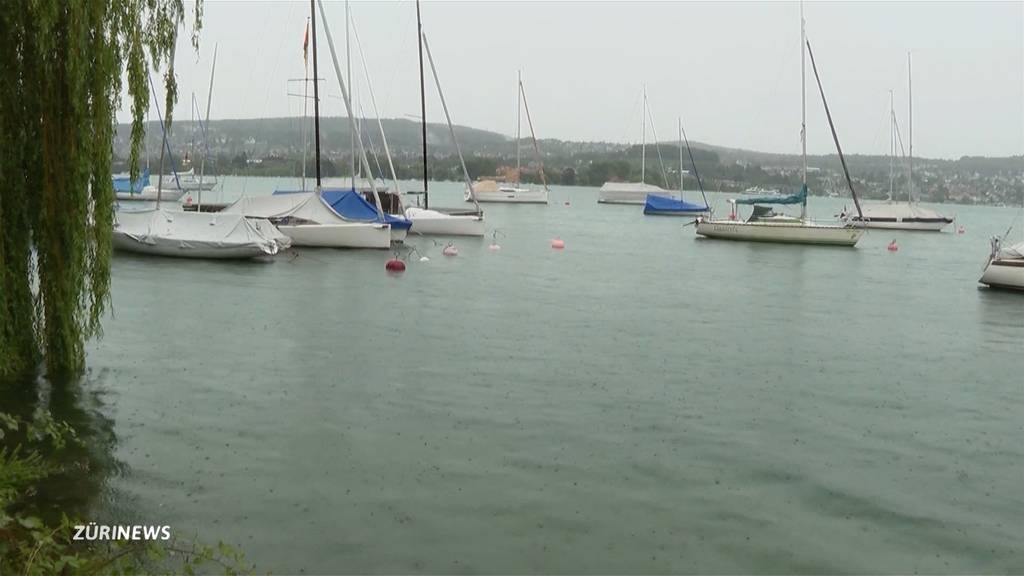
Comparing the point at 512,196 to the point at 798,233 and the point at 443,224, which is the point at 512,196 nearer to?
the point at 798,233

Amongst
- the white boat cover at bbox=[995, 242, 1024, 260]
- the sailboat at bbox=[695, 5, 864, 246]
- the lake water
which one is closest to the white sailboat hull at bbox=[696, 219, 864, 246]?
the sailboat at bbox=[695, 5, 864, 246]

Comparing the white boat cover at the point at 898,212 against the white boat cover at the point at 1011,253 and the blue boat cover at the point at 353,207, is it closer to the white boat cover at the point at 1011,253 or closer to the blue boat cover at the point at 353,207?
the white boat cover at the point at 1011,253

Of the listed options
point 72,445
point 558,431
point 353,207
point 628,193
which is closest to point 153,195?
point 353,207

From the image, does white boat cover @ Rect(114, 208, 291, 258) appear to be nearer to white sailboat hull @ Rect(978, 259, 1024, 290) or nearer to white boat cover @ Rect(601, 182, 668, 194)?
white sailboat hull @ Rect(978, 259, 1024, 290)

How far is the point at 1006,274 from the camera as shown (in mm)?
36656

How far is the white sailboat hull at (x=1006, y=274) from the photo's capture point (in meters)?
36.2

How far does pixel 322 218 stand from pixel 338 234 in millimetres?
1391

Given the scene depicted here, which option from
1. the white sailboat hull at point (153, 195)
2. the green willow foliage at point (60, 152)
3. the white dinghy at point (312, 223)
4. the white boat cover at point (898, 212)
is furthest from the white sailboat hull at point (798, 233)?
the white sailboat hull at point (153, 195)

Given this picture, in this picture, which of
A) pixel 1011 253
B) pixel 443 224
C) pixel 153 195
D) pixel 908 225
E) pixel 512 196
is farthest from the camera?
pixel 512 196

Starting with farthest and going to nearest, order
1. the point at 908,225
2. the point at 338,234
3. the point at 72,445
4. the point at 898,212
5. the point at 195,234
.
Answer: the point at 898,212 < the point at 908,225 < the point at 338,234 < the point at 195,234 < the point at 72,445

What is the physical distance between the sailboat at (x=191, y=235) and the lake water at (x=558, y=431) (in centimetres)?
640

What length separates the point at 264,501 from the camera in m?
11.1

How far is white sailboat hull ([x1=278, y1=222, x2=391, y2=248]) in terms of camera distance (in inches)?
1674

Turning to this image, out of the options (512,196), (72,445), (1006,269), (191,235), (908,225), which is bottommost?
(72,445)
